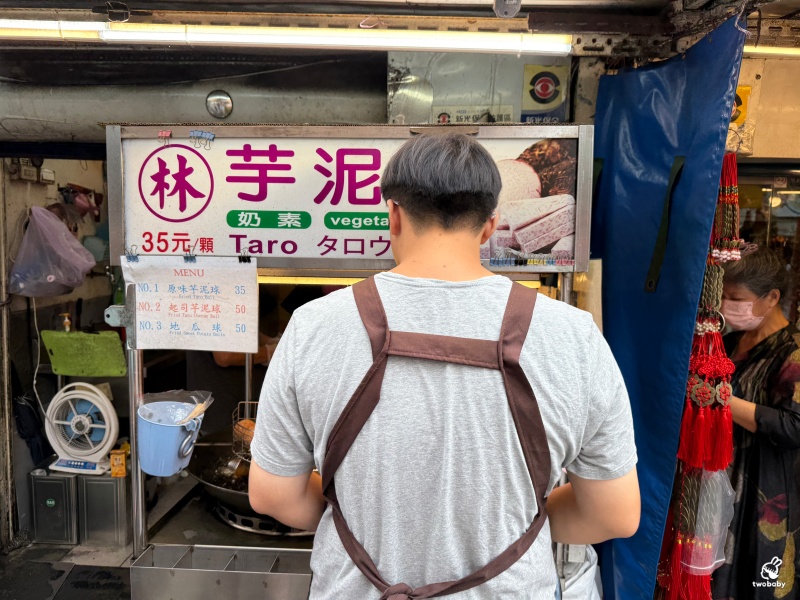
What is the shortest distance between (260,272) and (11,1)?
1.89m

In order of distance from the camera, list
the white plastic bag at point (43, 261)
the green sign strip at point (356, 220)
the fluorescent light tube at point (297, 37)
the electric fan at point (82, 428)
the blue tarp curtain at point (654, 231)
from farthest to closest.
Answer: the white plastic bag at point (43, 261) < the electric fan at point (82, 428) < the green sign strip at point (356, 220) < the fluorescent light tube at point (297, 37) < the blue tarp curtain at point (654, 231)

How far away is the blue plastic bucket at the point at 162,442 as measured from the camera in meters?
2.68

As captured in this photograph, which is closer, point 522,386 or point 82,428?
point 522,386

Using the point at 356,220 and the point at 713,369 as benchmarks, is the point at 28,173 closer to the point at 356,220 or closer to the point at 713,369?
the point at 356,220

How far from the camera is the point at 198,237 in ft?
8.92

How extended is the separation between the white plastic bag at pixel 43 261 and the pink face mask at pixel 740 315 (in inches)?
190

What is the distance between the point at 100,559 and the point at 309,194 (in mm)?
3732

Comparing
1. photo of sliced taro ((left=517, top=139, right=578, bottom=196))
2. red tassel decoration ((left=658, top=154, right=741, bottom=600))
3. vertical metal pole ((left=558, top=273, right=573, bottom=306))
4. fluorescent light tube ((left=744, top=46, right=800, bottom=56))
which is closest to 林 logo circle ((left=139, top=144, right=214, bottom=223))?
photo of sliced taro ((left=517, top=139, right=578, bottom=196))

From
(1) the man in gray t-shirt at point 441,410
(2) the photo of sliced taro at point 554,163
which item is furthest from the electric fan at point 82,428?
(2) the photo of sliced taro at point 554,163

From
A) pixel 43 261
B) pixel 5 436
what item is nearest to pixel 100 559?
pixel 5 436

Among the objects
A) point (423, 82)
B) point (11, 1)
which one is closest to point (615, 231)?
point (423, 82)

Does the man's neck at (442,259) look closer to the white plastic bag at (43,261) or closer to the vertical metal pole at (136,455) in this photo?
the vertical metal pole at (136,455)

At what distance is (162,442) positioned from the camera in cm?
269

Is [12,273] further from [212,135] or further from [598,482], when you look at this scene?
[598,482]
